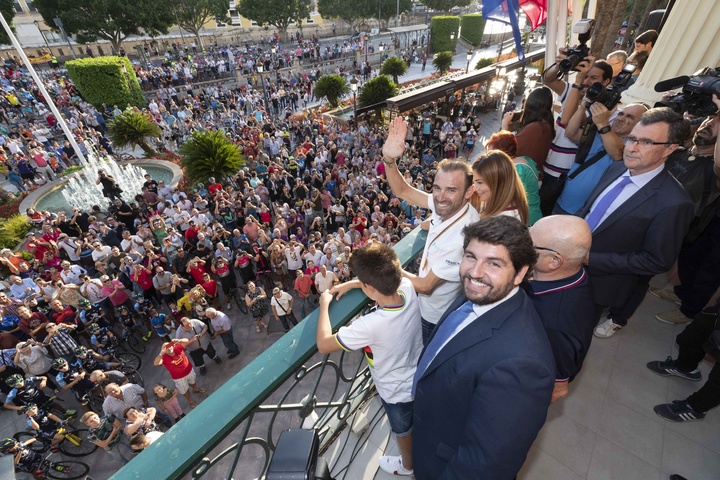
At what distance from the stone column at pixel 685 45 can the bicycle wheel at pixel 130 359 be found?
9.91m

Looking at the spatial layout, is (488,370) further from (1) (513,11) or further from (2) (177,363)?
(1) (513,11)

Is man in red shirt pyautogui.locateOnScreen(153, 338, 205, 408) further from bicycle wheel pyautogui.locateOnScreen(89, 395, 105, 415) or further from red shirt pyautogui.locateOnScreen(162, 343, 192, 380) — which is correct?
bicycle wheel pyautogui.locateOnScreen(89, 395, 105, 415)

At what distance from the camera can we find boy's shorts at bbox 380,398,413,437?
7.61ft

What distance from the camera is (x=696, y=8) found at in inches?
147

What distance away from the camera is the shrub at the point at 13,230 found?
11.4 m

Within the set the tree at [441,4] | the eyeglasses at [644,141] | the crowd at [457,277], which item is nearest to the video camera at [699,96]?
the crowd at [457,277]

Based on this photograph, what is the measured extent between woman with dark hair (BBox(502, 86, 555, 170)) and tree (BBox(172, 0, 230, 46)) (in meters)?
47.4

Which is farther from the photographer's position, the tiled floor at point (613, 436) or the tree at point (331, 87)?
the tree at point (331, 87)

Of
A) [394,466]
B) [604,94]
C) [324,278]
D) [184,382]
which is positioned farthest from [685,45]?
[184,382]

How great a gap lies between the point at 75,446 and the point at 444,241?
305 inches

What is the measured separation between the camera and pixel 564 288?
1953 mm

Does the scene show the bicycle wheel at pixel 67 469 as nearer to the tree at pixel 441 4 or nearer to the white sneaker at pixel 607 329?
the white sneaker at pixel 607 329

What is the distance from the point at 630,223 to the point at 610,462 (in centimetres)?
179

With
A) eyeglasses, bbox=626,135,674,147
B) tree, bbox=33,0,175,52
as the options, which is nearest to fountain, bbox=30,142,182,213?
eyeglasses, bbox=626,135,674,147
